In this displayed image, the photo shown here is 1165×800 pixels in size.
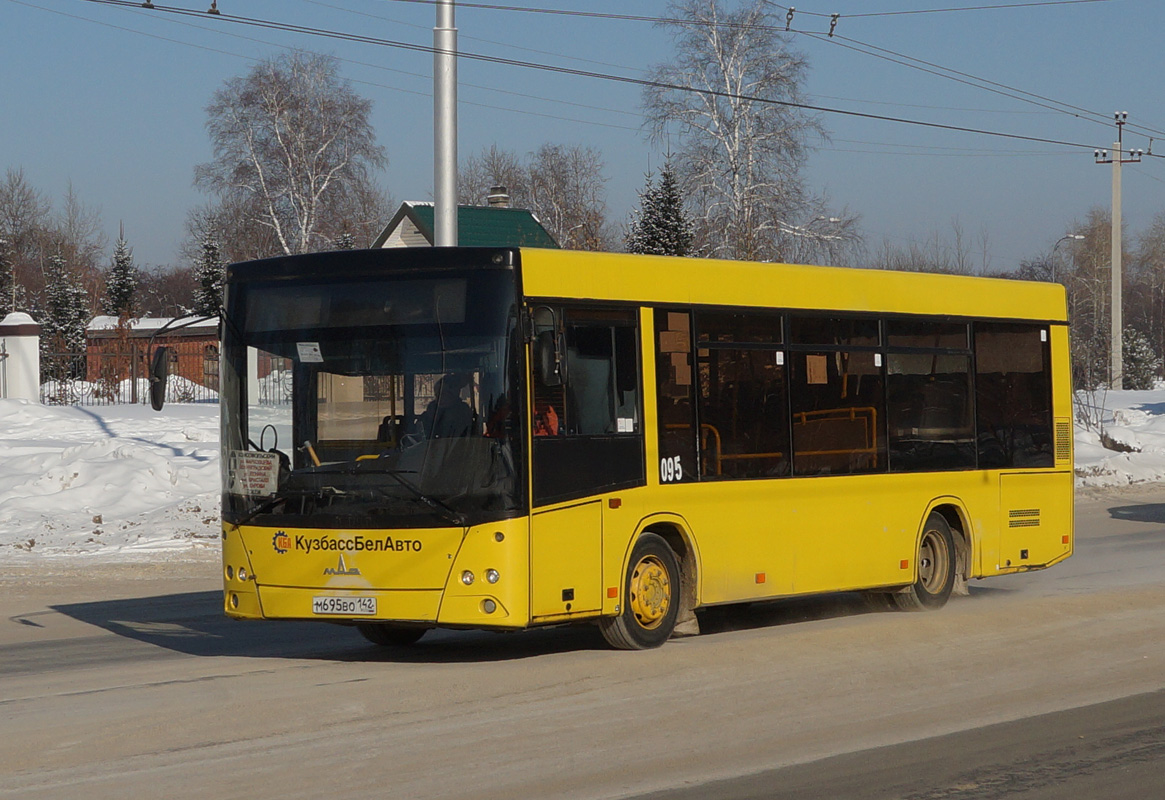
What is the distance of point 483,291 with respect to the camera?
997 cm

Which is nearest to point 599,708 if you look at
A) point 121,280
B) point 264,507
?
point 264,507

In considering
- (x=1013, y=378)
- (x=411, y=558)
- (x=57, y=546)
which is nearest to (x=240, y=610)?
(x=411, y=558)

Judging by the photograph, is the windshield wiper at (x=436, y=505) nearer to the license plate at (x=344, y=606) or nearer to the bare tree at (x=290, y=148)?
the license plate at (x=344, y=606)

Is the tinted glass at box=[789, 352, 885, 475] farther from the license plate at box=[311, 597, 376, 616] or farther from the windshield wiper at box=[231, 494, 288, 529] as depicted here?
the windshield wiper at box=[231, 494, 288, 529]

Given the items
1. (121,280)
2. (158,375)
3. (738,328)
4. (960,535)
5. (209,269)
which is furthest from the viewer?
(121,280)

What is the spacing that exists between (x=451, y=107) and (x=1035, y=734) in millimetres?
11525

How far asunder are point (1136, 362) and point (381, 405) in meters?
63.2

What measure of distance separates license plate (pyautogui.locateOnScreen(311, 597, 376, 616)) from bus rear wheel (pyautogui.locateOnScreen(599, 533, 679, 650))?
65.2 inches

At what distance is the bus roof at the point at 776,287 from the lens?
34.4ft

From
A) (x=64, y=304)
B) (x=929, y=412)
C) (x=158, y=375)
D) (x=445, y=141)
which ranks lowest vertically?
(x=929, y=412)

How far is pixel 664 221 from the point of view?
161 feet

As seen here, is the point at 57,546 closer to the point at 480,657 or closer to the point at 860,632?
the point at 480,657

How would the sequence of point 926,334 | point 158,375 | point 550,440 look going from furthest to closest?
point 926,334, point 158,375, point 550,440

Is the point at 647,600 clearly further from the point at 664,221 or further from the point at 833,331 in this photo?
the point at 664,221
